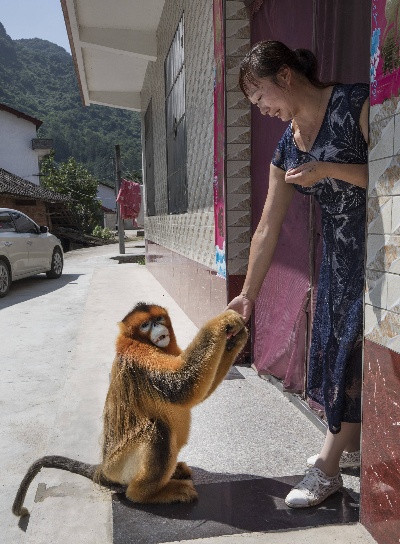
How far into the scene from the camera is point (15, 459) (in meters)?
3.19

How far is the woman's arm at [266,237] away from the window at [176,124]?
3917 mm

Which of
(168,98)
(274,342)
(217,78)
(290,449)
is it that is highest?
(168,98)

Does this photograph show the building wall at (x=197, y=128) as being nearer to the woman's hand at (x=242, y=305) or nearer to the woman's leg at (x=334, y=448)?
the woman's hand at (x=242, y=305)

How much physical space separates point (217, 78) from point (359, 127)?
7.91ft

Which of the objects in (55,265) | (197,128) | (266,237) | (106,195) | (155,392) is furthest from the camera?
(106,195)

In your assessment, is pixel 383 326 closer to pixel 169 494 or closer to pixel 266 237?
pixel 266 237

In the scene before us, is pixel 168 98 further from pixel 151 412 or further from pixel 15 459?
pixel 151 412

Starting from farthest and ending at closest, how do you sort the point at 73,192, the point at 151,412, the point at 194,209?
A: the point at 73,192
the point at 194,209
the point at 151,412

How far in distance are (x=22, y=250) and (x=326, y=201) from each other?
30.8 feet

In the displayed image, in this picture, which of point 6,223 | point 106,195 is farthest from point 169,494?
point 106,195

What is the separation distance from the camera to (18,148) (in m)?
32.9

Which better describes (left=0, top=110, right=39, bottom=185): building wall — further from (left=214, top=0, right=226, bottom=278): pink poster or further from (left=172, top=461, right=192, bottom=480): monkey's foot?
(left=172, top=461, right=192, bottom=480): monkey's foot

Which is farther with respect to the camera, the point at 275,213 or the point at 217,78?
the point at 217,78

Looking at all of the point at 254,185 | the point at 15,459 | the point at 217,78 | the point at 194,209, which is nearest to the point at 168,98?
the point at 194,209
